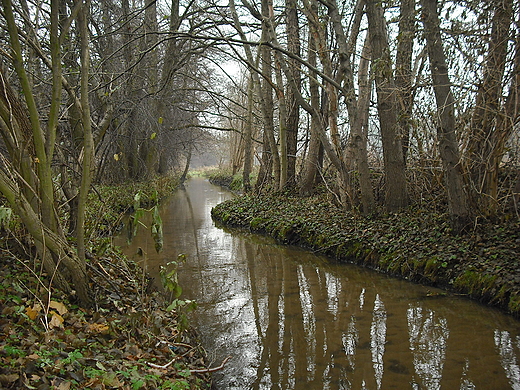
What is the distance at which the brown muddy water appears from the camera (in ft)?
13.8

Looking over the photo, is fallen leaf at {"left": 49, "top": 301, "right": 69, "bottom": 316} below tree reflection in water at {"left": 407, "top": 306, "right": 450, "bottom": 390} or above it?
above

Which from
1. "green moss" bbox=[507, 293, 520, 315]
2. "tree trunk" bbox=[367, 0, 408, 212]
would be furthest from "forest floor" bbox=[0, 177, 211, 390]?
"tree trunk" bbox=[367, 0, 408, 212]

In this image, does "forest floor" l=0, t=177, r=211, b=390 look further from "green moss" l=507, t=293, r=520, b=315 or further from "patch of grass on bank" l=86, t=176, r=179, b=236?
Answer: "green moss" l=507, t=293, r=520, b=315

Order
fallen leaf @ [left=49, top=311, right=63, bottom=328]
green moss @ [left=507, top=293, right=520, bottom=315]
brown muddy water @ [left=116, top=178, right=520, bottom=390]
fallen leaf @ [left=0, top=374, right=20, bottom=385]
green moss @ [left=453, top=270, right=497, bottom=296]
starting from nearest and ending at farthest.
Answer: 1. fallen leaf @ [left=0, top=374, right=20, bottom=385]
2. fallen leaf @ [left=49, top=311, right=63, bottom=328]
3. brown muddy water @ [left=116, top=178, right=520, bottom=390]
4. green moss @ [left=507, top=293, right=520, bottom=315]
5. green moss @ [left=453, top=270, right=497, bottom=296]

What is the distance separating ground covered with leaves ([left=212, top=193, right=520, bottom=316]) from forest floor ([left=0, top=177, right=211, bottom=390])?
4179 mm

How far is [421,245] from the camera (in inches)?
300

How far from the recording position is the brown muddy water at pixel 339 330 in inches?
166

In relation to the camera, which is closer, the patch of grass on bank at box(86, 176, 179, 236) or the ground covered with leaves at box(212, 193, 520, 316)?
the ground covered with leaves at box(212, 193, 520, 316)

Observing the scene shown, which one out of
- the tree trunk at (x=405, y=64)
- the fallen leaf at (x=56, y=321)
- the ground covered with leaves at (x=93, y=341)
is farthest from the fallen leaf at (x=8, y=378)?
the tree trunk at (x=405, y=64)

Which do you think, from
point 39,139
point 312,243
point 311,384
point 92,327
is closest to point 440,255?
point 312,243

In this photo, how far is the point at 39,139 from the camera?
411 cm

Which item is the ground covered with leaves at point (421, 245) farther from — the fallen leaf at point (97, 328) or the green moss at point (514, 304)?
the fallen leaf at point (97, 328)

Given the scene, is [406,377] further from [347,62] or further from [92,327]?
[347,62]

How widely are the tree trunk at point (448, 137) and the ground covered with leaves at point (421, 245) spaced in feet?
1.16
